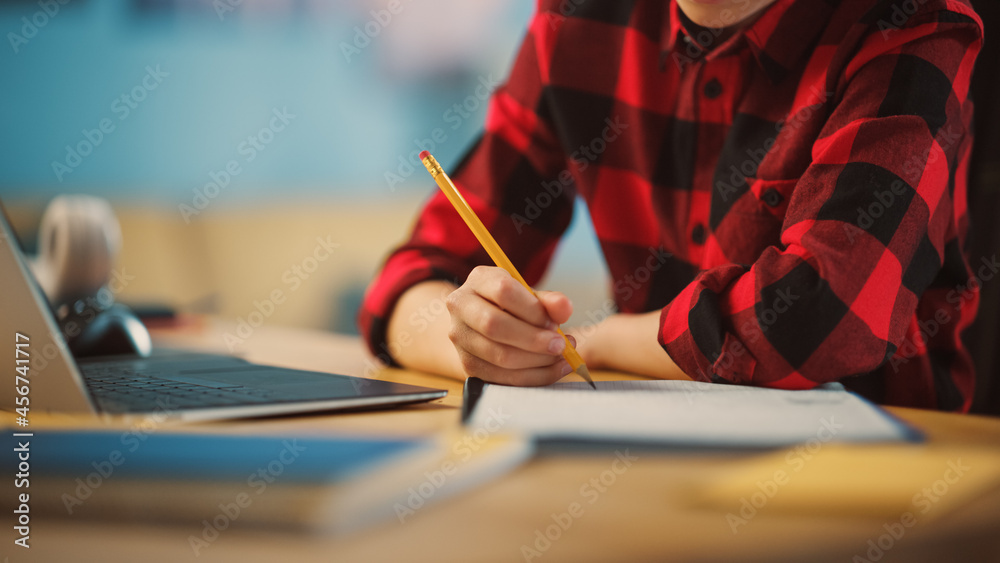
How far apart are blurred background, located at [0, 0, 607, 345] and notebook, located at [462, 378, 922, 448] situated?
1240 millimetres

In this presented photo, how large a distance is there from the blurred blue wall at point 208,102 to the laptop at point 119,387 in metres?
1.36

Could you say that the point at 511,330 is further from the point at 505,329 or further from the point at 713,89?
the point at 713,89

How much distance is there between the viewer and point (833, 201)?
20.9 inches

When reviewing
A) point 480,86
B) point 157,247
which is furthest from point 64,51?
point 480,86

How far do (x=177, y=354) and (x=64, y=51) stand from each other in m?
1.43

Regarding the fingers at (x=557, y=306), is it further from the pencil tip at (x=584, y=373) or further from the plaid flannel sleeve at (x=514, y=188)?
the plaid flannel sleeve at (x=514, y=188)

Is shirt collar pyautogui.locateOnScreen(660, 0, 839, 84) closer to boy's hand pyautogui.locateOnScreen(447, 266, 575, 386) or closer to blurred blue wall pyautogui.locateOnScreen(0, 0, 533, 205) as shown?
boy's hand pyautogui.locateOnScreen(447, 266, 575, 386)

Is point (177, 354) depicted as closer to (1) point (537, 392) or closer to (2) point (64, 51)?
(1) point (537, 392)

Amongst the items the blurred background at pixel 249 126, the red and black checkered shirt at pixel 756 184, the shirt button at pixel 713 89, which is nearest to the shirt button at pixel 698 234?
the red and black checkered shirt at pixel 756 184

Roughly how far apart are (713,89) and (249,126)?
141 centimetres

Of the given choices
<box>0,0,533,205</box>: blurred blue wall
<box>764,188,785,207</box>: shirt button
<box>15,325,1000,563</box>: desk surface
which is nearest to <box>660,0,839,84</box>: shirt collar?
<box>764,188,785,207</box>: shirt button

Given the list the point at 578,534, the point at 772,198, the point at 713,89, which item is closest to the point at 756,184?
the point at 772,198

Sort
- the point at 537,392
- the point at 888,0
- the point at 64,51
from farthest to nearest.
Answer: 1. the point at 64,51
2. the point at 888,0
3. the point at 537,392

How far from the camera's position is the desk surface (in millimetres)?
218
